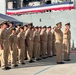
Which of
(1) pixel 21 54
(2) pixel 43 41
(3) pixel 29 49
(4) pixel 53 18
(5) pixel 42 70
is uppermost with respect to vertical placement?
(4) pixel 53 18

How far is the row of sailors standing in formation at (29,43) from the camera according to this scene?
11.9 meters

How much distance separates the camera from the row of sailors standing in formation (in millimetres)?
11859

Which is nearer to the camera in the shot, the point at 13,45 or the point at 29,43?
the point at 13,45

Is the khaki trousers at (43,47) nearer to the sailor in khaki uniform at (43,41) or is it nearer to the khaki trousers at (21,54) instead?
the sailor in khaki uniform at (43,41)

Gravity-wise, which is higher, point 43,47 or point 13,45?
point 13,45

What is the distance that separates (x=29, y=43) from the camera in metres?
14.1

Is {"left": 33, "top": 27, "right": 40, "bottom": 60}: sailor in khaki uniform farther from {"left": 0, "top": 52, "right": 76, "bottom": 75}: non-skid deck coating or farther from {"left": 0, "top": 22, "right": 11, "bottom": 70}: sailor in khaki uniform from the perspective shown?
{"left": 0, "top": 22, "right": 11, "bottom": 70}: sailor in khaki uniform

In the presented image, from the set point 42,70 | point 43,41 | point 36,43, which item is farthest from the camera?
point 43,41

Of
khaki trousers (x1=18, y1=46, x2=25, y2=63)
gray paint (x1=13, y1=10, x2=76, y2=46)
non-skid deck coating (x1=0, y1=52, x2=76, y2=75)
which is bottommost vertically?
non-skid deck coating (x1=0, y1=52, x2=76, y2=75)

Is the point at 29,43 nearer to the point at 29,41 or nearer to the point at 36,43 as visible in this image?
the point at 29,41

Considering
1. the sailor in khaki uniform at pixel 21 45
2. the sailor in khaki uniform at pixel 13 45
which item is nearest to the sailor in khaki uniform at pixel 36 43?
the sailor in khaki uniform at pixel 21 45

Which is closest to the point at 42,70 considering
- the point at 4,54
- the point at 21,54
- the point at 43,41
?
the point at 4,54

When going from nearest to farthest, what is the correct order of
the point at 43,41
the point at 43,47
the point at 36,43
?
the point at 36,43 < the point at 43,41 < the point at 43,47

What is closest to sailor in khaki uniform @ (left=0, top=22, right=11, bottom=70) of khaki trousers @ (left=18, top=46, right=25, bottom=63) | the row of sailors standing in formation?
the row of sailors standing in formation
